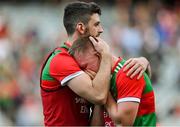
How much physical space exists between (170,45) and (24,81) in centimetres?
315

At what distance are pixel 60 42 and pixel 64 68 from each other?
936 centimetres

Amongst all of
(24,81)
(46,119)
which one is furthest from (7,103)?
(46,119)

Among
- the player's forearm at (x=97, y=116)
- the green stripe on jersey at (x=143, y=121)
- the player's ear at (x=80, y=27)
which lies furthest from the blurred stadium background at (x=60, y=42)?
the green stripe on jersey at (x=143, y=121)

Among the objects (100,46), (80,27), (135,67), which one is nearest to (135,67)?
(135,67)

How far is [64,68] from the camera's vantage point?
6.74 meters

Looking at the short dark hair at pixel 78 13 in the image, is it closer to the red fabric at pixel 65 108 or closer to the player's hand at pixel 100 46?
the player's hand at pixel 100 46

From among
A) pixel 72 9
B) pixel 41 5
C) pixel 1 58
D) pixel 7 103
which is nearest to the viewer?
pixel 72 9

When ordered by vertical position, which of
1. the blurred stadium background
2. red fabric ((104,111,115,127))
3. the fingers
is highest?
the fingers

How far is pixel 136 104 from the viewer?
6441 millimetres

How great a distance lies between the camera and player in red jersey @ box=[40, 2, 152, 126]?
664 centimetres

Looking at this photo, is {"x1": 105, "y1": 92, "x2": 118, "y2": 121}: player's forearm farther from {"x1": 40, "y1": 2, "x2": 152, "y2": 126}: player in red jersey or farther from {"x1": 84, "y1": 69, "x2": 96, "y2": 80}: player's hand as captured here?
{"x1": 84, "y1": 69, "x2": 96, "y2": 80}: player's hand

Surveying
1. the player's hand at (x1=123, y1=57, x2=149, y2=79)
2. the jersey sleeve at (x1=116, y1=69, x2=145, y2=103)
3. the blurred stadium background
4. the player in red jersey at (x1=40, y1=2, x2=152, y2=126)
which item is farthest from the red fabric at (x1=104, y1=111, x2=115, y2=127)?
the blurred stadium background

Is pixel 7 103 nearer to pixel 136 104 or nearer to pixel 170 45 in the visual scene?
pixel 170 45

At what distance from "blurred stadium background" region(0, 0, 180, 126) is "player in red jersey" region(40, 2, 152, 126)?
6156mm
